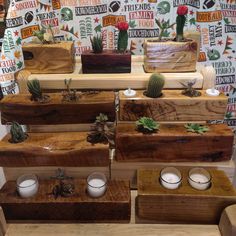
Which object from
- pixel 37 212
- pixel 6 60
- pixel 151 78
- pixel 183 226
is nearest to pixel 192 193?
pixel 183 226

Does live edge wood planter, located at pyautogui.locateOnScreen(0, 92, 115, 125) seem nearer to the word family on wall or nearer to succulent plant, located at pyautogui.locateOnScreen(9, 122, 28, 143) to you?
succulent plant, located at pyautogui.locateOnScreen(9, 122, 28, 143)

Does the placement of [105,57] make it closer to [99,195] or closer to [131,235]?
[99,195]

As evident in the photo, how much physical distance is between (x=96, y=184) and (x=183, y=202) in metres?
0.30

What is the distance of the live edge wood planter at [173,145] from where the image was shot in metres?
0.91

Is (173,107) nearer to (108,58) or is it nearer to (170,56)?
(170,56)

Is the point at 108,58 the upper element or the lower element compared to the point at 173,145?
upper

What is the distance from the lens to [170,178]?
0.91 metres

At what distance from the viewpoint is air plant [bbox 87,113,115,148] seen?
91 cm

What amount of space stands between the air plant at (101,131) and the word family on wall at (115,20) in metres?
0.50

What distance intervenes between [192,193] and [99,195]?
0.31m

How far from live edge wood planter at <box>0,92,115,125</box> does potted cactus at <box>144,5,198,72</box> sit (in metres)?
0.22

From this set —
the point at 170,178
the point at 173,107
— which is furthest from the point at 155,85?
the point at 170,178

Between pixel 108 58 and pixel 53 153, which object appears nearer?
pixel 53 153

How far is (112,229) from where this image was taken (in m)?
0.88
